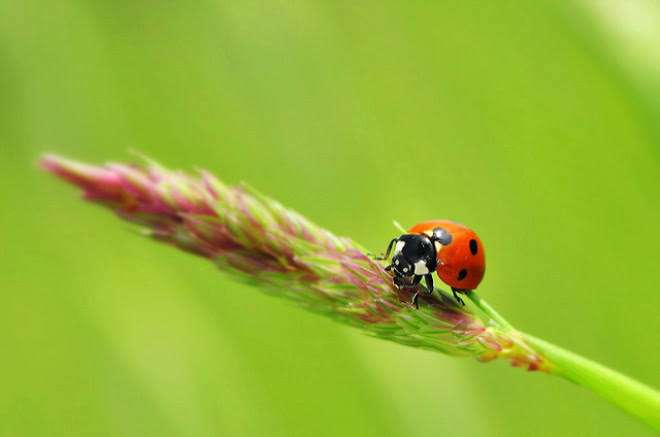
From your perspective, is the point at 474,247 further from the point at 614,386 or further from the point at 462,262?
the point at 614,386

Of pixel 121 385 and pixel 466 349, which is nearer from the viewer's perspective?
pixel 466 349

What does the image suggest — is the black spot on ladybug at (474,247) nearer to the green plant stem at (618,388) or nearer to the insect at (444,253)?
the insect at (444,253)

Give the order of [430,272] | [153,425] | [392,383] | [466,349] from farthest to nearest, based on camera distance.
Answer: [153,425]
[392,383]
[430,272]
[466,349]

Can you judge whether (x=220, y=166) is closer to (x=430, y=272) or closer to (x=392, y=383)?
(x=392, y=383)

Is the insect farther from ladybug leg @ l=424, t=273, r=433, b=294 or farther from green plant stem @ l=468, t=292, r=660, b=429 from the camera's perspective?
green plant stem @ l=468, t=292, r=660, b=429

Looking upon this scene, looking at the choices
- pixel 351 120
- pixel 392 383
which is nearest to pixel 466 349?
pixel 392 383

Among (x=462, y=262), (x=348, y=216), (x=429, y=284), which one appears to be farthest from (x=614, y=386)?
(x=348, y=216)

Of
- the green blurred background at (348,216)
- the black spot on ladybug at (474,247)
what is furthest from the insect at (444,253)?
the green blurred background at (348,216)
